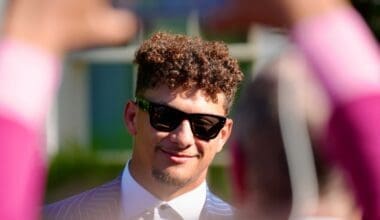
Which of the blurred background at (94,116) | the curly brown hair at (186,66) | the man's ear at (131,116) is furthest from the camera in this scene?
the blurred background at (94,116)

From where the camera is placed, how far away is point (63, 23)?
818 millimetres

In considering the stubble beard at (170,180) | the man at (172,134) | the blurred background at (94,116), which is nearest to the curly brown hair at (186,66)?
the man at (172,134)

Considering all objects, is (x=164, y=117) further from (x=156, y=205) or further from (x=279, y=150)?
(x=279, y=150)

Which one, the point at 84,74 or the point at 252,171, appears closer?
the point at 252,171

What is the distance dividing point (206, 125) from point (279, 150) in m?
0.24

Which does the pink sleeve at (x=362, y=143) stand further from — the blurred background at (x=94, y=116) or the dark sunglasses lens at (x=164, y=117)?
the blurred background at (x=94, y=116)

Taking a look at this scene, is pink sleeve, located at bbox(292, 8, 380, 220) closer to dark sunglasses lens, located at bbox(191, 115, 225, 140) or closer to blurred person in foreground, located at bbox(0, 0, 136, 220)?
blurred person in foreground, located at bbox(0, 0, 136, 220)

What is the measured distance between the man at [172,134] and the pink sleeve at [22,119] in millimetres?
987

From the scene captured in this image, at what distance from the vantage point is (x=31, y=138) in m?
0.82

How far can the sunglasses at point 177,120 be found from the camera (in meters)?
1.83

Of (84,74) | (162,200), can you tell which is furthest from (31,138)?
(84,74)

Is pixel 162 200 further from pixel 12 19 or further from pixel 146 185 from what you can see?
pixel 12 19

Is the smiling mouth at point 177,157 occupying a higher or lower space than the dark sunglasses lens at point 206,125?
lower

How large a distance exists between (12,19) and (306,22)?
0.21 metres
